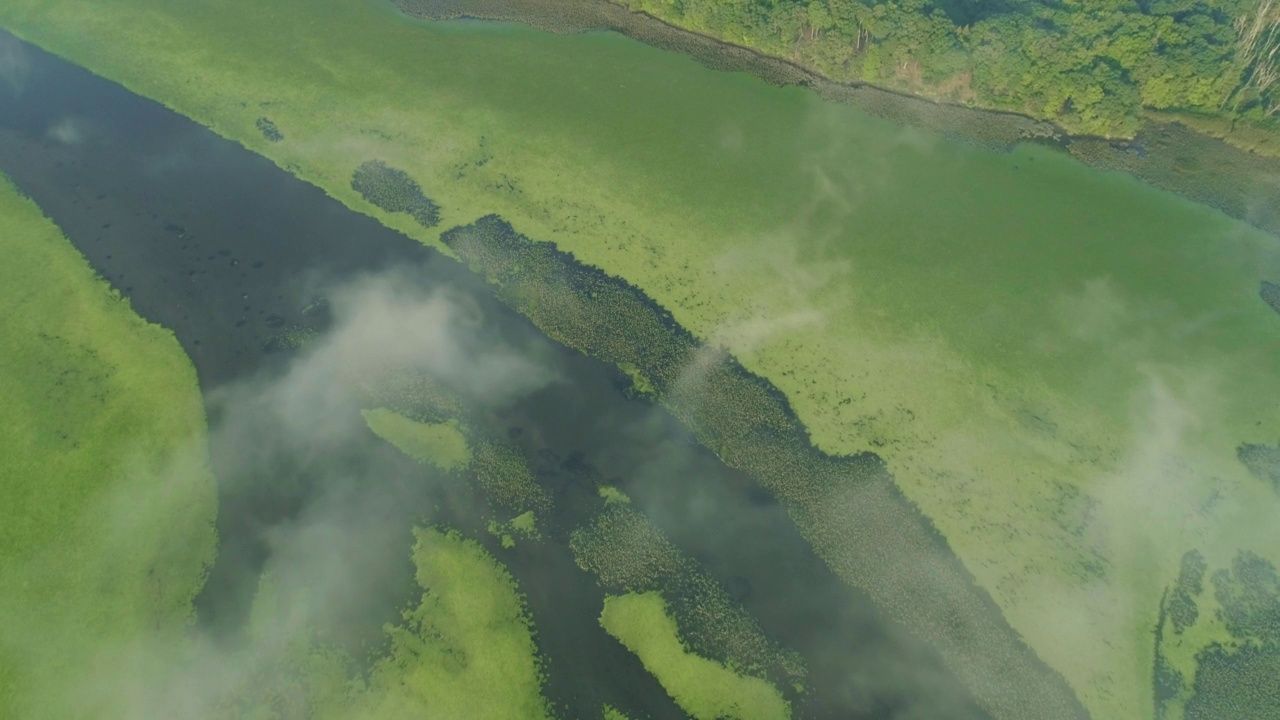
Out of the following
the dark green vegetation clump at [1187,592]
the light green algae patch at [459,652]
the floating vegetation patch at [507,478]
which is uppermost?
the dark green vegetation clump at [1187,592]

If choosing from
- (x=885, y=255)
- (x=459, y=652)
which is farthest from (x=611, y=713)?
(x=885, y=255)

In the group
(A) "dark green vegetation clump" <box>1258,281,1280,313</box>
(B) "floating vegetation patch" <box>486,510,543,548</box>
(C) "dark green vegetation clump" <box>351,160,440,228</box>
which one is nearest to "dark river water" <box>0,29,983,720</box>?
(B) "floating vegetation patch" <box>486,510,543,548</box>

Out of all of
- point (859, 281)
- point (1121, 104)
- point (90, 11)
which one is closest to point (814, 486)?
point (859, 281)

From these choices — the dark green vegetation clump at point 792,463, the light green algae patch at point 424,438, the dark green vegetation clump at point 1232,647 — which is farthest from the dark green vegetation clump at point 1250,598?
the light green algae patch at point 424,438

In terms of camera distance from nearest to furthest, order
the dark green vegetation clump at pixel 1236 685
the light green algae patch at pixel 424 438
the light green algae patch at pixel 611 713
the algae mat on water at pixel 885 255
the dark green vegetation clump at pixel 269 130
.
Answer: the dark green vegetation clump at pixel 1236 685 < the light green algae patch at pixel 611 713 < the algae mat on water at pixel 885 255 < the light green algae patch at pixel 424 438 < the dark green vegetation clump at pixel 269 130

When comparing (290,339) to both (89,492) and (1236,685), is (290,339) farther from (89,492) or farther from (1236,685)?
(1236,685)

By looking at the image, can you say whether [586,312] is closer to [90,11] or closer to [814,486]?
[814,486]

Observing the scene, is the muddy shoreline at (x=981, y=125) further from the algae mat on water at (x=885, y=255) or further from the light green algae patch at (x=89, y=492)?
the light green algae patch at (x=89, y=492)
